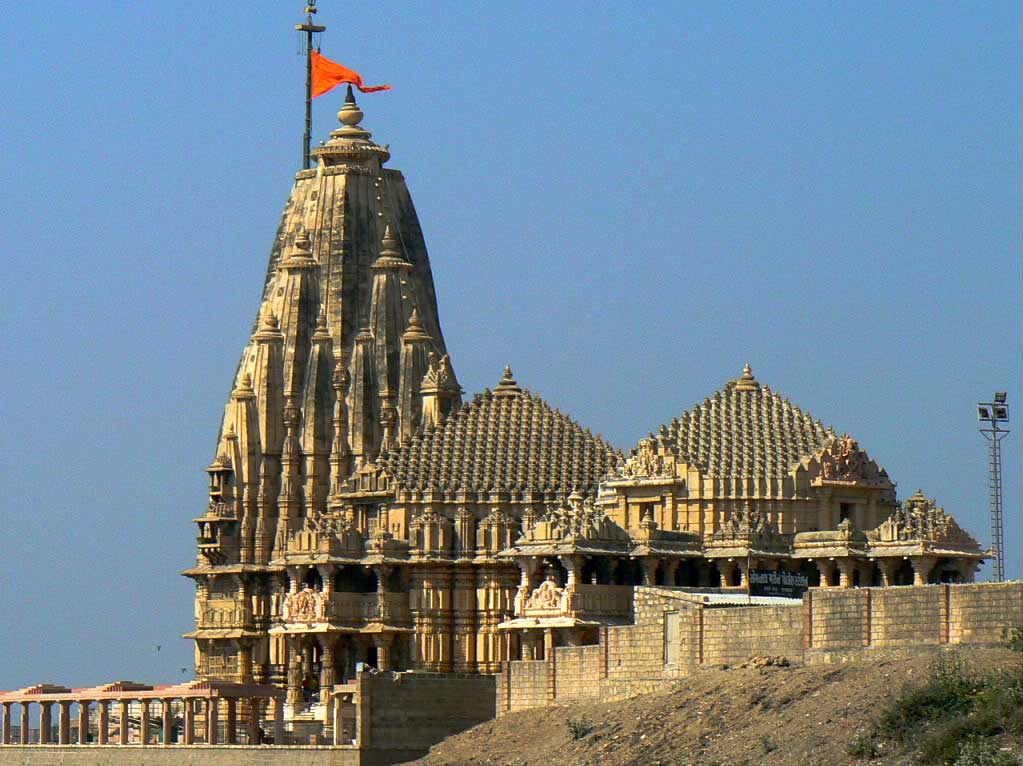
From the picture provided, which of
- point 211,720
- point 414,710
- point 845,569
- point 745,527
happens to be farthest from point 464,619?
point 414,710

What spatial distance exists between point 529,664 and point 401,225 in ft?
149

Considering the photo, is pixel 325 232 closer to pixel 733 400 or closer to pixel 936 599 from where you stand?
pixel 733 400

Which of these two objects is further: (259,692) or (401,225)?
(401,225)

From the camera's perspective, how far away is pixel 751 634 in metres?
113

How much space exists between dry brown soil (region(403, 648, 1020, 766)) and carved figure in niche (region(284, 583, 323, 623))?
27951mm

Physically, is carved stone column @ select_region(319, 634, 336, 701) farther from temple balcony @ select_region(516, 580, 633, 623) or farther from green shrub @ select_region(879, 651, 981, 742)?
green shrub @ select_region(879, 651, 981, 742)

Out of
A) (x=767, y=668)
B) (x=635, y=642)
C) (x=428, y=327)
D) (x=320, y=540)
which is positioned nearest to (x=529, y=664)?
(x=635, y=642)

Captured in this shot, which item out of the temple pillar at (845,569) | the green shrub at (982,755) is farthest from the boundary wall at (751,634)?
the green shrub at (982,755)

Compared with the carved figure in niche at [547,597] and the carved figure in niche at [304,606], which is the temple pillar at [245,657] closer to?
the carved figure in niche at [304,606]

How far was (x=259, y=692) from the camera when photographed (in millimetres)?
136500

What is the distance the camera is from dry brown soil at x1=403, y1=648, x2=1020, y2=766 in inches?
4026

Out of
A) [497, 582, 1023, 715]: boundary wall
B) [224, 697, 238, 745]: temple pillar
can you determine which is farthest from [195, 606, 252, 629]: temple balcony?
[497, 582, 1023, 715]: boundary wall

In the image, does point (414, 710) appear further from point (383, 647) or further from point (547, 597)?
point (383, 647)

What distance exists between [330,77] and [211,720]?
142 feet
